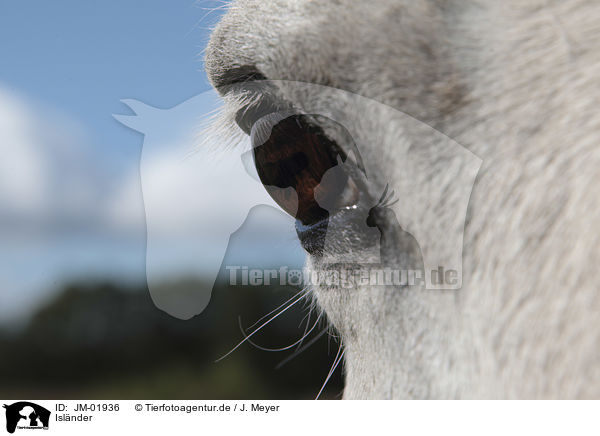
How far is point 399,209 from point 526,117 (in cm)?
28

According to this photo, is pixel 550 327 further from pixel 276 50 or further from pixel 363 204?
pixel 276 50

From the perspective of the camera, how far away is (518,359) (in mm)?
838

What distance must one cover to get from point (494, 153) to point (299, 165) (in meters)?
0.48

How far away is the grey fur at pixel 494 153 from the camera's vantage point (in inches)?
31.2
